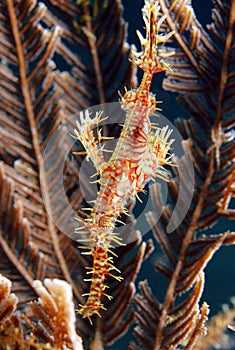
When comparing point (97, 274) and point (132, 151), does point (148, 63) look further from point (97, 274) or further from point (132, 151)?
point (97, 274)

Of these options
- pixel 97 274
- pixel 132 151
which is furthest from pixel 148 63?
pixel 97 274

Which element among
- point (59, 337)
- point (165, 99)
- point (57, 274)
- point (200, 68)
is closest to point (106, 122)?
point (165, 99)

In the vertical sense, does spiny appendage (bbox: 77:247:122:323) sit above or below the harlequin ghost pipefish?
below

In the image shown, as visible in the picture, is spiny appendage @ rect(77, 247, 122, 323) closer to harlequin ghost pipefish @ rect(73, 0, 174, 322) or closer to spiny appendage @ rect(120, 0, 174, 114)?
harlequin ghost pipefish @ rect(73, 0, 174, 322)

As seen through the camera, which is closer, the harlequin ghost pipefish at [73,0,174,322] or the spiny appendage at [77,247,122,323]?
the harlequin ghost pipefish at [73,0,174,322]

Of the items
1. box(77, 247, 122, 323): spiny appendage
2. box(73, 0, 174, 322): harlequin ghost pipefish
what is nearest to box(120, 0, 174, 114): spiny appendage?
box(73, 0, 174, 322): harlequin ghost pipefish

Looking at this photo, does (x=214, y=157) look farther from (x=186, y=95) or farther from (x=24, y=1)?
(x=24, y=1)

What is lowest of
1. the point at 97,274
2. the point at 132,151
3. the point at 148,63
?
the point at 97,274

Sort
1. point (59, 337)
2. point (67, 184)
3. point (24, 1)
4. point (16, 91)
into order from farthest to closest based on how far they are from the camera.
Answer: point (67, 184) < point (16, 91) < point (24, 1) < point (59, 337)

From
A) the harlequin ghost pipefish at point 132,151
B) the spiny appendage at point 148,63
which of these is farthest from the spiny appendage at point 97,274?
the spiny appendage at point 148,63

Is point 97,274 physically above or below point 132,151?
below

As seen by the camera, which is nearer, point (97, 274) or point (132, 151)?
point (132, 151)
